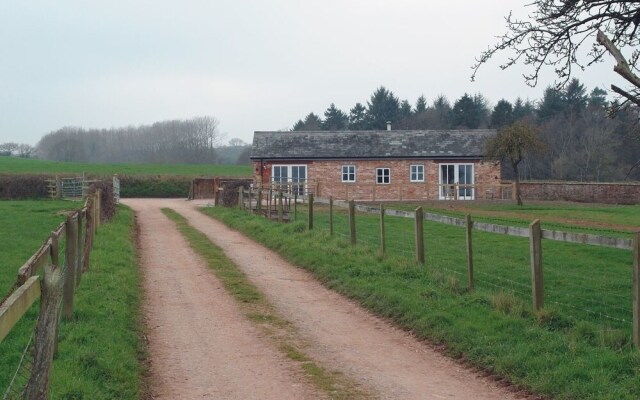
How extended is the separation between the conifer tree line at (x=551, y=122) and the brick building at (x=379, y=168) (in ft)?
14.7

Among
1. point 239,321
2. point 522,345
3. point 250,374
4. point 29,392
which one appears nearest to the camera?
point 29,392

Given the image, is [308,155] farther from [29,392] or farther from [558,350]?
[29,392]

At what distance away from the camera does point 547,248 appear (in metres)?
18.0

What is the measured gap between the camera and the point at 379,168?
144 feet

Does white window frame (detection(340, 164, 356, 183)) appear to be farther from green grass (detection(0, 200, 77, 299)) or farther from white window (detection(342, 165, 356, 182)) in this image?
green grass (detection(0, 200, 77, 299))

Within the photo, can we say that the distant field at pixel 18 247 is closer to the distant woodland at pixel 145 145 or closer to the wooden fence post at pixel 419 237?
the wooden fence post at pixel 419 237

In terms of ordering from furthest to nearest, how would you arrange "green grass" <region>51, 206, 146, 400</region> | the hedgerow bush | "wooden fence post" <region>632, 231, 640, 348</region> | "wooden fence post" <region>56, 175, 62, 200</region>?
the hedgerow bush, "wooden fence post" <region>56, 175, 62, 200</region>, "wooden fence post" <region>632, 231, 640, 348</region>, "green grass" <region>51, 206, 146, 400</region>

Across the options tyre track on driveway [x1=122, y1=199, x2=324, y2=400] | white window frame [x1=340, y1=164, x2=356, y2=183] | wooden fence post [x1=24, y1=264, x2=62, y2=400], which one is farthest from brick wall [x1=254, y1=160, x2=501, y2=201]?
wooden fence post [x1=24, y1=264, x2=62, y2=400]

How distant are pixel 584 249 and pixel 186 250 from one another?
923cm

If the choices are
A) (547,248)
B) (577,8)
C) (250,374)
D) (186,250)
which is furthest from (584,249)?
(250,374)

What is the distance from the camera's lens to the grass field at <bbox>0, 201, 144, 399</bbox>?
22.7 feet

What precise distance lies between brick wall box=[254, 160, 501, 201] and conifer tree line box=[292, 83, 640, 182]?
13.7 ft

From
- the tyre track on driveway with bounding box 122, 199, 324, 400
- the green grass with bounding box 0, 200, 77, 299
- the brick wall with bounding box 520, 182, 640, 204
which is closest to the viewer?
the tyre track on driveway with bounding box 122, 199, 324, 400

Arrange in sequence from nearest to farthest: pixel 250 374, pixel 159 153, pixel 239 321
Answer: pixel 250 374, pixel 239 321, pixel 159 153
